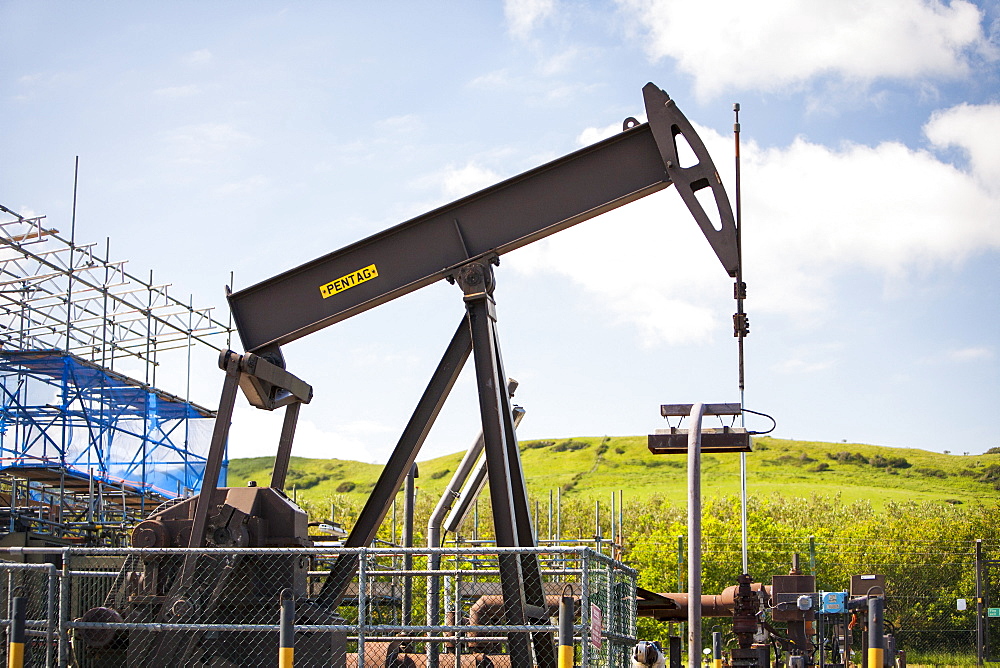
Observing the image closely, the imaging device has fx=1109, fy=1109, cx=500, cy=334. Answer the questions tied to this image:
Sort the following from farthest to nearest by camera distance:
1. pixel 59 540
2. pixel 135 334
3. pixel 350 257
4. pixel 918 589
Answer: pixel 918 589, pixel 135 334, pixel 59 540, pixel 350 257

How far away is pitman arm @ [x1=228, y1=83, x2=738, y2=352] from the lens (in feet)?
36.8

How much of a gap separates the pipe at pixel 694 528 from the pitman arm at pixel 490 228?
2.17m

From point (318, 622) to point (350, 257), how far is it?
3903 millimetres

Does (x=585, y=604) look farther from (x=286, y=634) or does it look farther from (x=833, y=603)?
(x=833, y=603)

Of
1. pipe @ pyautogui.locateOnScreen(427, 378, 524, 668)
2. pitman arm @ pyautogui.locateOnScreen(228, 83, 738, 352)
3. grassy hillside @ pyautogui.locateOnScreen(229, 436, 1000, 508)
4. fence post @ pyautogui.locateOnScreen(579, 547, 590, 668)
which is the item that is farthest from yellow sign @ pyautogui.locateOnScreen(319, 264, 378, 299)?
grassy hillside @ pyautogui.locateOnScreen(229, 436, 1000, 508)

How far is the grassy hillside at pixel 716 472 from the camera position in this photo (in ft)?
410

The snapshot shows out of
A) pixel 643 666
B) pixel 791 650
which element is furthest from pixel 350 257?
pixel 791 650

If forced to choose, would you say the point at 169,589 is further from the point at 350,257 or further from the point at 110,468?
the point at 110,468

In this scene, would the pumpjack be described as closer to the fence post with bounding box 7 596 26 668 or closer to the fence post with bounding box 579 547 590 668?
the fence post with bounding box 579 547 590 668

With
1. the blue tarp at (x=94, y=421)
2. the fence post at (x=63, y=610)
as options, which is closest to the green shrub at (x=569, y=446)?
the blue tarp at (x=94, y=421)

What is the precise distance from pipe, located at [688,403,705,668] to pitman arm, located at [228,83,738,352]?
7.11 feet

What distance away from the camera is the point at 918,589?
49.4 m

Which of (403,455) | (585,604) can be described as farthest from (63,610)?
(585,604)

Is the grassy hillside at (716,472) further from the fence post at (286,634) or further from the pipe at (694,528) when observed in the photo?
the fence post at (286,634)
